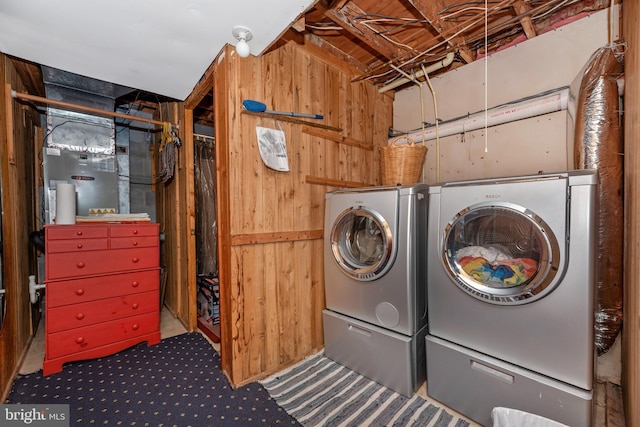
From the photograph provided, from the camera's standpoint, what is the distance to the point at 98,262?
2.10m

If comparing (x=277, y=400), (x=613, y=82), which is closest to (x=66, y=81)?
(x=277, y=400)

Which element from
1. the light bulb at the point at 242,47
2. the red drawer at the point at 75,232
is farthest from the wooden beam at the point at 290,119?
the red drawer at the point at 75,232

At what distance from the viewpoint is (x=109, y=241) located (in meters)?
2.15

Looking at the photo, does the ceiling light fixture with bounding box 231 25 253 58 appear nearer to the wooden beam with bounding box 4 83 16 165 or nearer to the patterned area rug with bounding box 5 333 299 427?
the wooden beam with bounding box 4 83 16 165

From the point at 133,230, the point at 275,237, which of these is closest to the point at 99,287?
the point at 133,230

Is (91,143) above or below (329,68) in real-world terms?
below

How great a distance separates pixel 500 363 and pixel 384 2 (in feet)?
7.27

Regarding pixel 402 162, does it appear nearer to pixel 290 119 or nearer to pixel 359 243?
pixel 359 243

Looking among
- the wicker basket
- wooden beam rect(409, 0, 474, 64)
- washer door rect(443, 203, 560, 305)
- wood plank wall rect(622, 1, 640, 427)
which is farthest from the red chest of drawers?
wood plank wall rect(622, 1, 640, 427)

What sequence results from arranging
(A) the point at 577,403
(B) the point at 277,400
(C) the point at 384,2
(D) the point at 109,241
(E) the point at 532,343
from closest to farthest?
(A) the point at 577,403
(E) the point at 532,343
(B) the point at 277,400
(C) the point at 384,2
(D) the point at 109,241

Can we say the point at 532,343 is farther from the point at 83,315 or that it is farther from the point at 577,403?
the point at 83,315

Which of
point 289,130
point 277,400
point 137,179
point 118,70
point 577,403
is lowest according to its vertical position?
point 277,400

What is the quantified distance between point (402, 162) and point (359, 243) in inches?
27.2

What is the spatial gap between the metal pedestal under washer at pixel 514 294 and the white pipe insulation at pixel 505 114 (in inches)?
39.1
